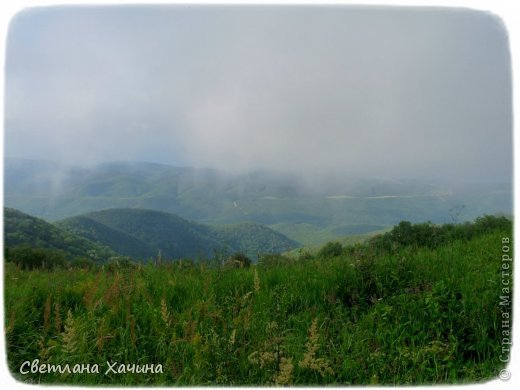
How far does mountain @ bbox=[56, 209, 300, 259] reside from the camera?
5.96 m

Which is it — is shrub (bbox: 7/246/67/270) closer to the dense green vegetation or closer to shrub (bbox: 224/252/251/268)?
the dense green vegetation

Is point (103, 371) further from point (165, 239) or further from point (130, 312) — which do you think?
point (165, 239)

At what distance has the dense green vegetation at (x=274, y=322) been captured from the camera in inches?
139

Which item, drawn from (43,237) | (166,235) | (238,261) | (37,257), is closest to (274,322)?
(238,261)

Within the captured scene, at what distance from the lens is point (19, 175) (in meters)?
4.78

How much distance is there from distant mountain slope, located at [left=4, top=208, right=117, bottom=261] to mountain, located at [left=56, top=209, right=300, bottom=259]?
0.62ft

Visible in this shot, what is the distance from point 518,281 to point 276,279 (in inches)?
114

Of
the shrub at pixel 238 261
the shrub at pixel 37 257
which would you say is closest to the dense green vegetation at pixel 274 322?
the shrub at pixel 238 261

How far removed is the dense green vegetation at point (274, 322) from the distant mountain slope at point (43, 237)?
0.57 metres

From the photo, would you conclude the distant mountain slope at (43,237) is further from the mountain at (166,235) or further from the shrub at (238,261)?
the shrub at (238,261)

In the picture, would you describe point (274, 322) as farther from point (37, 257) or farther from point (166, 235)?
point (37, 257)

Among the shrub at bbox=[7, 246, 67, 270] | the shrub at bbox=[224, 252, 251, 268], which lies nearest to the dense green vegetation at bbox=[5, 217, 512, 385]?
the shrub at bbox=[224, 252, 251, 268]

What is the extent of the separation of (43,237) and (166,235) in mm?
2140

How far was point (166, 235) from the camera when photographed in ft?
24.3
